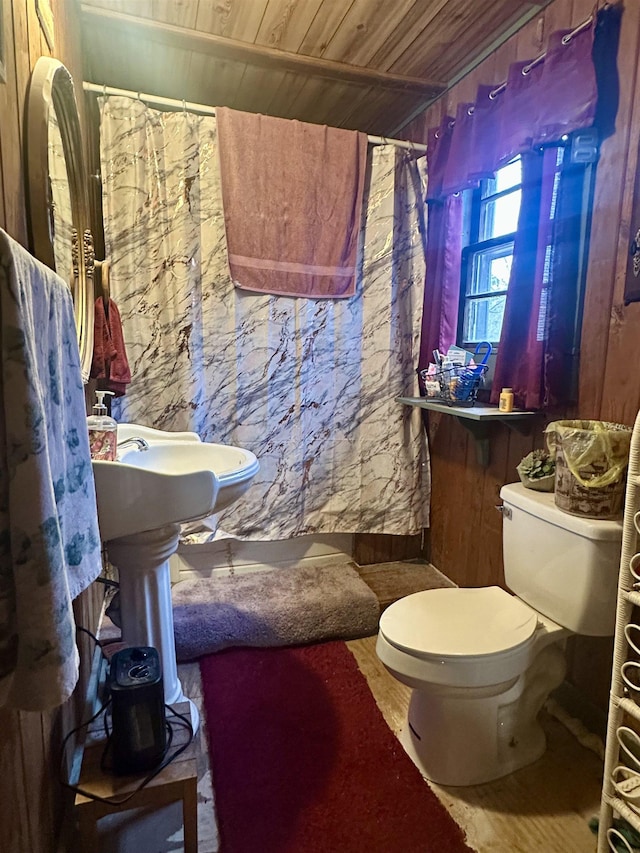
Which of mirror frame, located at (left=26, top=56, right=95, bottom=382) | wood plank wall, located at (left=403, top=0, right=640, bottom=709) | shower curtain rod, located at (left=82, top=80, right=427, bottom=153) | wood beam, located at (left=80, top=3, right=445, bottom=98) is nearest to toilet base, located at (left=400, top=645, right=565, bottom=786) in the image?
wood plank wall, located at (left=403, top=0, right=640, bottom=709)

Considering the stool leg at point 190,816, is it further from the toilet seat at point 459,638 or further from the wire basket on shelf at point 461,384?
the wire basket on shelf at point 461,384

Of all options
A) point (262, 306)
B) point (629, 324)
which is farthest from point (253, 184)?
point (629, 324)

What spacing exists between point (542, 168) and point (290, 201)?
3.15ft

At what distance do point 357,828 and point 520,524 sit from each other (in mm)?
887

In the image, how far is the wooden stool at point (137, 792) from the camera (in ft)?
3.49

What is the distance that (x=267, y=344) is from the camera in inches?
87.1

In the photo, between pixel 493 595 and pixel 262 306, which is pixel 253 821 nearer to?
pixel 493 595

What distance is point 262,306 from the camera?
2.17m

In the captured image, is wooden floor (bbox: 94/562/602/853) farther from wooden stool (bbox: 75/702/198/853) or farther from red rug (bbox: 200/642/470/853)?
wooden stool (bbox: 75/702/198/853)

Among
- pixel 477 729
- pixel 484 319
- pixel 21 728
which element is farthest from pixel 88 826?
pixel 484 319

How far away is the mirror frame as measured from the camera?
0.97 metres

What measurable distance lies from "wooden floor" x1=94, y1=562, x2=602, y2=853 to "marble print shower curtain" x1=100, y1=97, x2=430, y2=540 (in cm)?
95

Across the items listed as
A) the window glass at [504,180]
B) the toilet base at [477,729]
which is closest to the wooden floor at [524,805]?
the toilet base at [477,729]

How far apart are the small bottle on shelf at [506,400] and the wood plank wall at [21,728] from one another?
4.75ft
